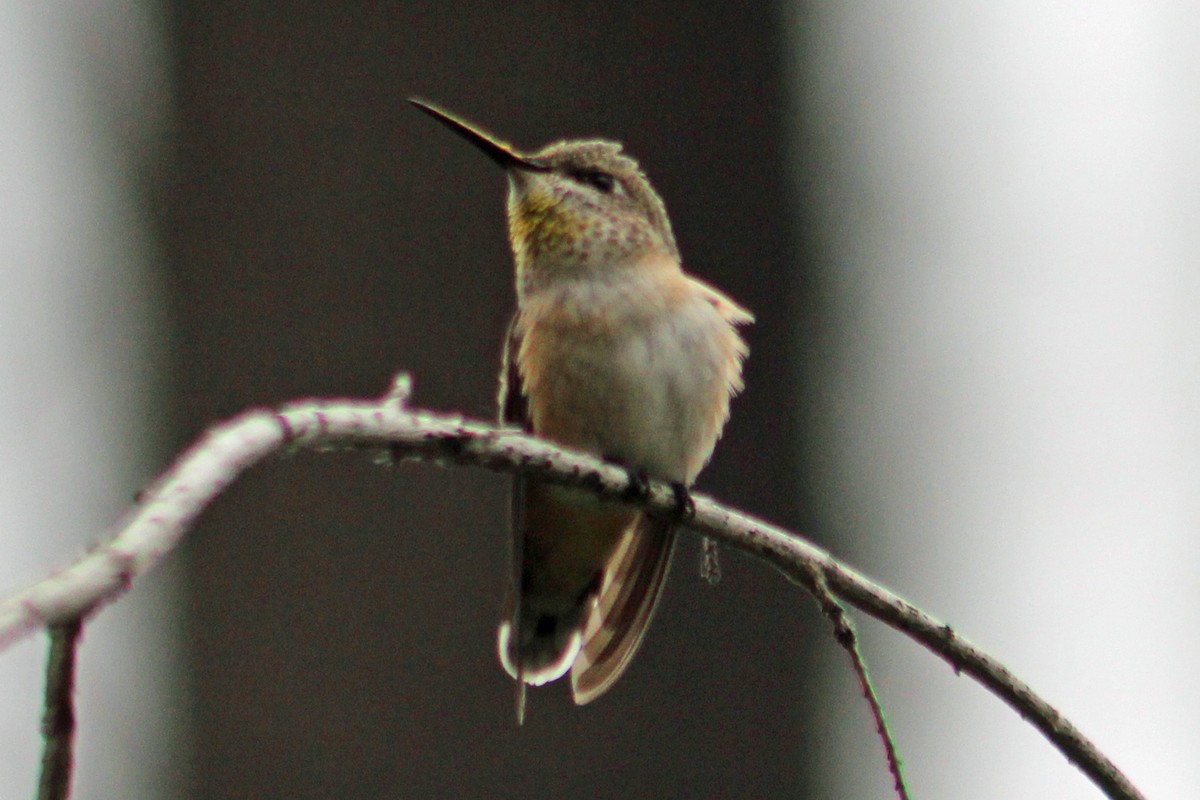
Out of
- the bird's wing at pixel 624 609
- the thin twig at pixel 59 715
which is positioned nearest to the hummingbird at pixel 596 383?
the bird's wing at pixel 624 609

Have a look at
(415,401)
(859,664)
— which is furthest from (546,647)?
(859,664)

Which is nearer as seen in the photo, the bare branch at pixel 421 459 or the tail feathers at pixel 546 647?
the bare branch at pixel 421 459

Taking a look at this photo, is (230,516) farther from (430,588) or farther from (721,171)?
(721,171)

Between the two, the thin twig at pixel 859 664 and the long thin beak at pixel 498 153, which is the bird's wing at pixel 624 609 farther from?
the thin twig at pixel 859 664

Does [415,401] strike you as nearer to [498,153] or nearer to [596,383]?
[498,153]

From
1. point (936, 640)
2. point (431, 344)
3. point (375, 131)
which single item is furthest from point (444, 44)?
point (936, 640)

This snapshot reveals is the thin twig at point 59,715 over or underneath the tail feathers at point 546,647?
underneath

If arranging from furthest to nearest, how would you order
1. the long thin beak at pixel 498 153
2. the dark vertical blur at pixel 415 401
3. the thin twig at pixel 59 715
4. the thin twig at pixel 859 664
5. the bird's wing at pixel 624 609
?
the dark vertical blur at pixel 415 401, the long thin beak at pixel 498 153, the bird's wing at pixel 624 609, the thin twig at pixel 859 664, the thin twig at pixel 59 715

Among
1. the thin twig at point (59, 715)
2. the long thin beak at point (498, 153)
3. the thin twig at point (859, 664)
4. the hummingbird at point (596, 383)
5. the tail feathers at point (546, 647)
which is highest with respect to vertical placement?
the long thin beak at point (498, 153)
